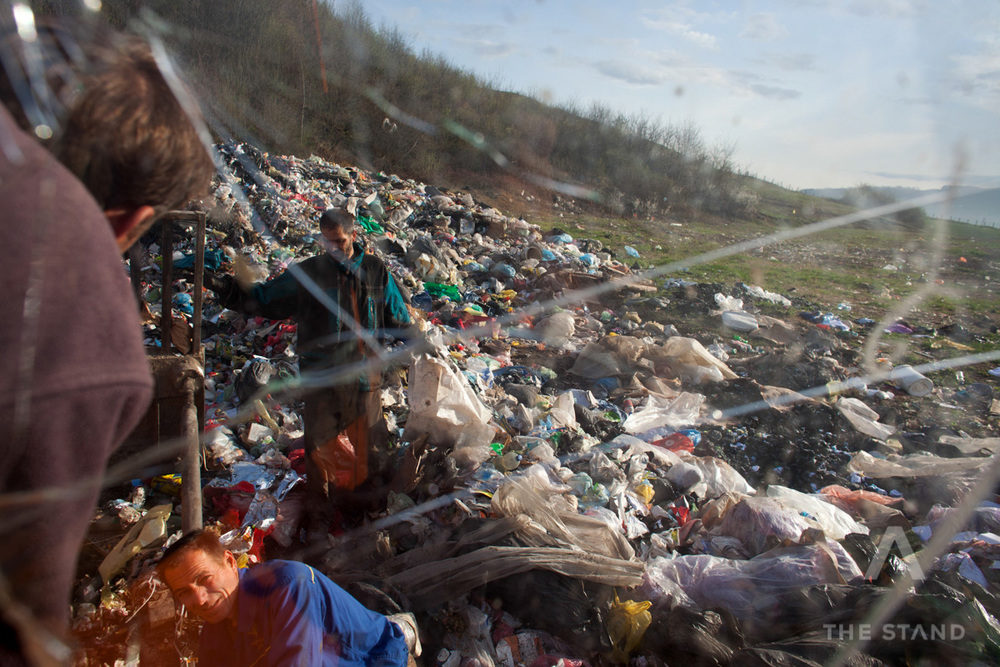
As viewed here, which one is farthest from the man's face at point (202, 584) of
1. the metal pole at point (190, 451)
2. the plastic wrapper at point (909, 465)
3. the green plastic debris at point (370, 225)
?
the green plastic debris at point (370, 225)

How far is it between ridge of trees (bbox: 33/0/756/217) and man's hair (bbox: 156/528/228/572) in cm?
1157

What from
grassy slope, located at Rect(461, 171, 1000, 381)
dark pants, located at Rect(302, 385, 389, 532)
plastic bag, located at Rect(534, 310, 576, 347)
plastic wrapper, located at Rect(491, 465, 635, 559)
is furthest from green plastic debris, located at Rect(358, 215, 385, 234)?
plastic wrapper, located at Rect(491, 465, 635, 559)

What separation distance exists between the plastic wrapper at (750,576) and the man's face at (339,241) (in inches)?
93.0

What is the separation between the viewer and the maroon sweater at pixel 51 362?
20.5 inches

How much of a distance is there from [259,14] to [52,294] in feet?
61.0

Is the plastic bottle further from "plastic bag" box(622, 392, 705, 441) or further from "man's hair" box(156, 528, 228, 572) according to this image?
"man's hair" box(156, 528, 228, 572)

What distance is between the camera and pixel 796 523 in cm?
307

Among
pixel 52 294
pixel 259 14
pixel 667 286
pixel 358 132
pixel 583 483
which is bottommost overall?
pixel 583 483

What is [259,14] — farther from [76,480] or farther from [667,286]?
[76,480]

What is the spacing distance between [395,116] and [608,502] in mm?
17009

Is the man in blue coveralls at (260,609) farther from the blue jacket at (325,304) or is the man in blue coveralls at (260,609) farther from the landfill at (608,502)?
the blue jacket at (325,304)

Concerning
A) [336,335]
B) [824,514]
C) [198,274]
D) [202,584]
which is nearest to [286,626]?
[202,584]

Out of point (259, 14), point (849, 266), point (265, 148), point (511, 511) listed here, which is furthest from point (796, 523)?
point (259, 14)

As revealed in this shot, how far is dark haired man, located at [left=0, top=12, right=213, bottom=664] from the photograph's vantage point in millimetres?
526
